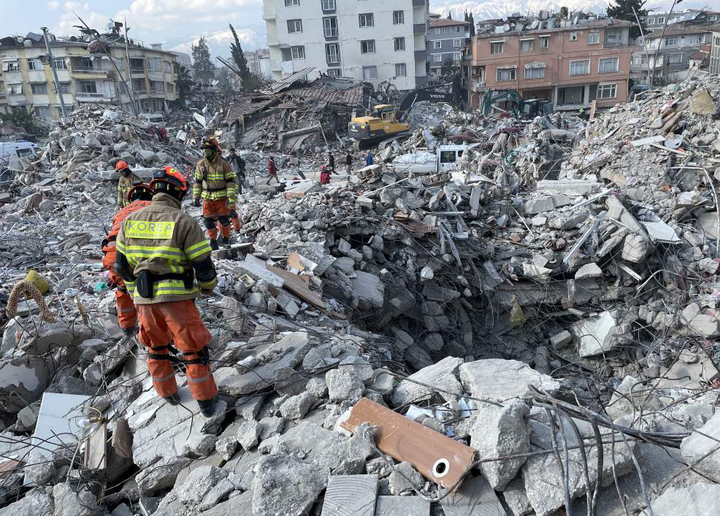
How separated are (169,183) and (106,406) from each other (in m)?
1.75

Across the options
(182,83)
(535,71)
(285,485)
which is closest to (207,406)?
(285,485)

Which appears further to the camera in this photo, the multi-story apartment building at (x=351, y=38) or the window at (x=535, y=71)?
the multi-story apartment building at (x=351, y=38)

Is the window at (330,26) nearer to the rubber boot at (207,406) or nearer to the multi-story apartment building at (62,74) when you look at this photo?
the multi-story apartment building at (62,74)

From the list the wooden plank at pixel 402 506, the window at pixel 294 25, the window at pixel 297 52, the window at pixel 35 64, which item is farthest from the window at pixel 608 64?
the window at pixel 35 64

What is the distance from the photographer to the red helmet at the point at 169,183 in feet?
10.9

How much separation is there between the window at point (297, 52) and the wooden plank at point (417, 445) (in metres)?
37.6

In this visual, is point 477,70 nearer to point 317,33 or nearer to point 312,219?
point 317,33

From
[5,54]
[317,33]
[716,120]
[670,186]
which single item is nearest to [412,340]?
[670,186]

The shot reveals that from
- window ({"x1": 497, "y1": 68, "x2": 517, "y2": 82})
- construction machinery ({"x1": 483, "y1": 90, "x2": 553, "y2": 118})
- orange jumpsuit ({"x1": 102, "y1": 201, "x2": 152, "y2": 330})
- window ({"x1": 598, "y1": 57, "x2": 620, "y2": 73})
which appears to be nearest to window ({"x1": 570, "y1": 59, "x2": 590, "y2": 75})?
window ({"x1": 598, "y1": 57, "x2": 620, "y2": 73})

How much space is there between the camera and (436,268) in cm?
823

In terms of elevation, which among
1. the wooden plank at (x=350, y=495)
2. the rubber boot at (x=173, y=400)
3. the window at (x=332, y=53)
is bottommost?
the rubber boot at (x=173, y=400)

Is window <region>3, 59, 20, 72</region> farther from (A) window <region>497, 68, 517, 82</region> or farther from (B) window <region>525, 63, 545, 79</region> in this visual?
(B) window <region>525, 63, 545, 79</region>

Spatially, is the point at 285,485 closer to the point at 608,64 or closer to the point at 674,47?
the point at 608,64

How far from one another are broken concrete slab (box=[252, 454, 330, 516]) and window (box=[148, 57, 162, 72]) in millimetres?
41983
